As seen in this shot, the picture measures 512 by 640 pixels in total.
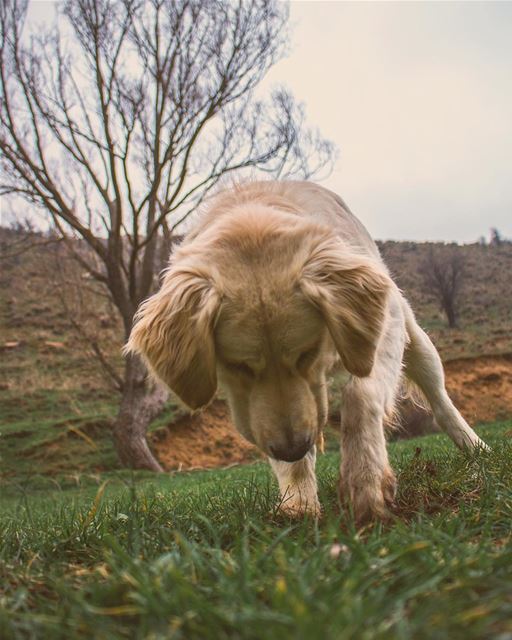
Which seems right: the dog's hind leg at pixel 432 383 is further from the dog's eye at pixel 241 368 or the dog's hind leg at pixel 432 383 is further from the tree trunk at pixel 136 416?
the tree trunk at pixel 136 416

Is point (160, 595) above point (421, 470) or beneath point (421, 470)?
above

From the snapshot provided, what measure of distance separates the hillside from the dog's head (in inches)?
99.1

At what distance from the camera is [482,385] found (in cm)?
2094

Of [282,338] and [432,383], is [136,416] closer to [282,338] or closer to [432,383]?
[432,383]

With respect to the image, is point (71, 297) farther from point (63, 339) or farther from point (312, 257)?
point (63, 339)

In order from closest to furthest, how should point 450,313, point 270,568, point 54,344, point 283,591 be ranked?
1. point 283,591
2. point 270,568
3. point 54,344
4. point 450,313

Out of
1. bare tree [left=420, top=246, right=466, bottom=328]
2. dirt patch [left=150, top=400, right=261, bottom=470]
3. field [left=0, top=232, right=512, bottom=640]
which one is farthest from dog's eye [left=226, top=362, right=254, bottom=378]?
bare tree [left=420, top=246, right=466, bottom=328]

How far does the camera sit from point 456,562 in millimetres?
1481

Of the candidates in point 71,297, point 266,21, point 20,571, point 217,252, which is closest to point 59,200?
point 71,297

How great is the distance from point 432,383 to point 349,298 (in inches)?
100

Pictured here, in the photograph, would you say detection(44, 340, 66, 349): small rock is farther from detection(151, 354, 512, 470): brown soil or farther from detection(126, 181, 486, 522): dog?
detection(126, 181, 486, 522): dog

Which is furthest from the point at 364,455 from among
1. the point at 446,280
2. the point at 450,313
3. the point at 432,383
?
the point at 446,280

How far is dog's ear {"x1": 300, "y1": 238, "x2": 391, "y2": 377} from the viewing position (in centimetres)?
316

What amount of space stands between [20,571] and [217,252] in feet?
6.68
